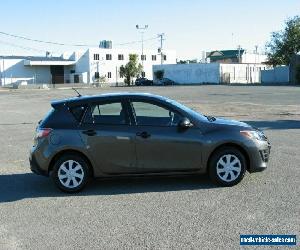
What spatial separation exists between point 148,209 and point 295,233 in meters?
1.95

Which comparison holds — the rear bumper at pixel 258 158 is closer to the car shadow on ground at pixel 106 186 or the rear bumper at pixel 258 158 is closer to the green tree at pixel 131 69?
the car shadow on ground at pixel 106 186

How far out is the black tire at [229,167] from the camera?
24.7ft

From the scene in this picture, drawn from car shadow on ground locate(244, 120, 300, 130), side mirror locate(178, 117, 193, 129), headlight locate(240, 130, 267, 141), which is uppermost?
side mirror locate(178, 117, 193, 129)

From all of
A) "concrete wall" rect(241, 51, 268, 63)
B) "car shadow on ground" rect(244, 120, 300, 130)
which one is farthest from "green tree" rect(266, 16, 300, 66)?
"car shadow on ground" rect(244, 120, 300, 130)

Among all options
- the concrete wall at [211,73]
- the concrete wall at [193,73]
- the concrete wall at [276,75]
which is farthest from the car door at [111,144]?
the concrete wall at [193,73]

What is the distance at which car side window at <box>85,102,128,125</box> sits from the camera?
755 centimetres

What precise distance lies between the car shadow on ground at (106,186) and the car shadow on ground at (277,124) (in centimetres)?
817

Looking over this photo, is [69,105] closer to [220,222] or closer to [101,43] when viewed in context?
[220,222]

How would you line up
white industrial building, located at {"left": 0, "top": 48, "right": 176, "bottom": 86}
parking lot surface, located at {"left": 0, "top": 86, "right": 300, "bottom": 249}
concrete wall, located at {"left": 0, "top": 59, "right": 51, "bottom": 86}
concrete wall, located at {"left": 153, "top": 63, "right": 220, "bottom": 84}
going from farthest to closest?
white industrial building, located at {"left": 0, "top": 48, "right": 176, "bottom": 86}
concrete wall, located at {"left": 0, "top": 59, "right": 51, "bottom": 86}
concrete wall, located at {"left": 153, "top": 63, "right": 220, "bottom": 84}
parking lot surface, located at {"left": 0, "top": 86, "right": 300, "bottom": 249}

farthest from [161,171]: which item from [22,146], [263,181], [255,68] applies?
[255,68]

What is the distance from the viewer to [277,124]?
16.6 metres

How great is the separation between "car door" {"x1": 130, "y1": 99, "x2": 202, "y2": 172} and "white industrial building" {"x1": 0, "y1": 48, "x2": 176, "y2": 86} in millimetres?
81403

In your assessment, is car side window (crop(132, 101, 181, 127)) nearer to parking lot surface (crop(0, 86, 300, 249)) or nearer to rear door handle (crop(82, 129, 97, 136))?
rear door handle (crop(82, 129, 97, 136))

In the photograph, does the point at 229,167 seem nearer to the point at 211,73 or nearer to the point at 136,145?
the point at 136,145
